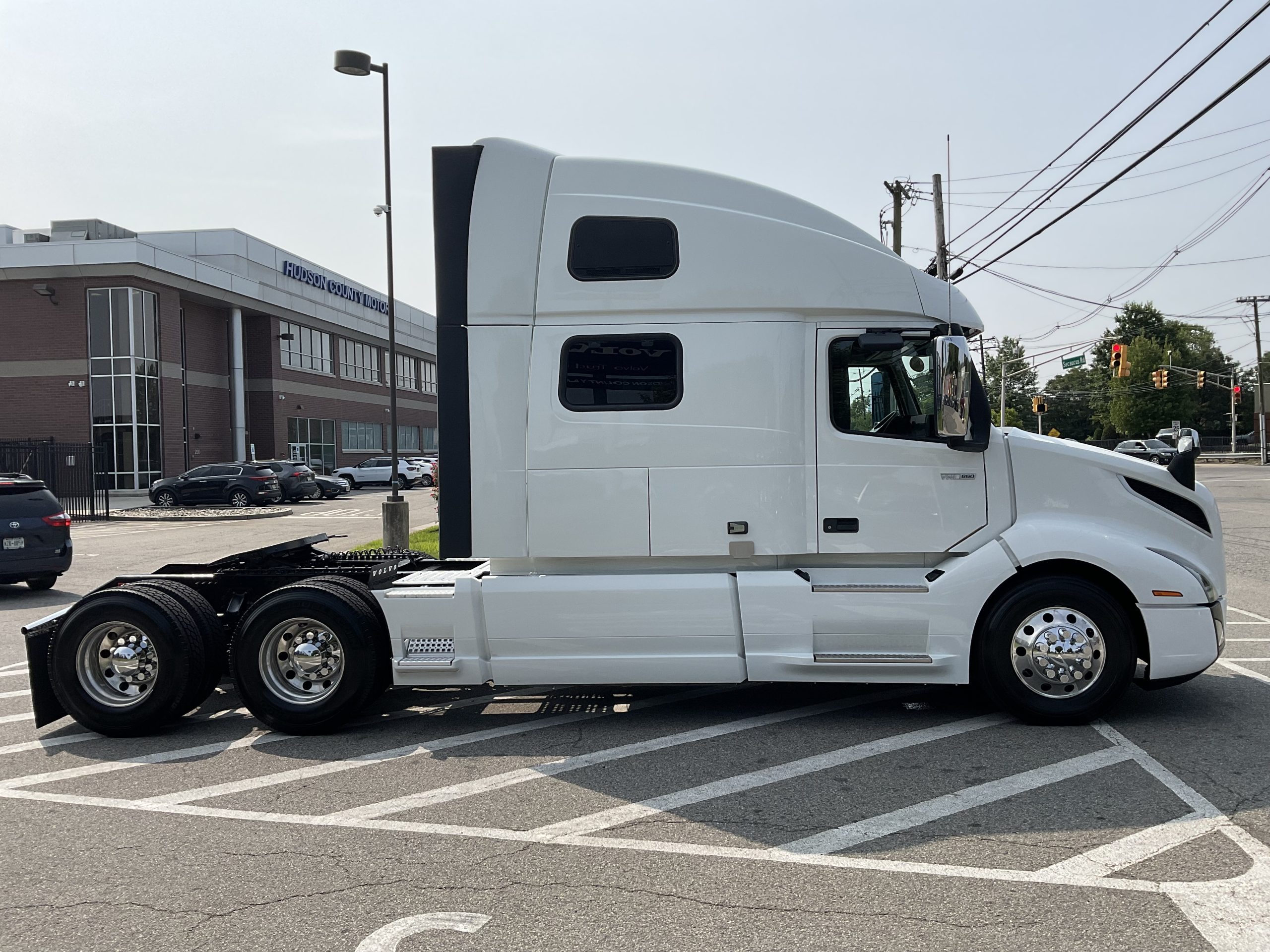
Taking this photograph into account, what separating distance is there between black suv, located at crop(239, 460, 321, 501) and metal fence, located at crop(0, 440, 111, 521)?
Answer: 532cm

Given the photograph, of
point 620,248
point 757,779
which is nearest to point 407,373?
point 620,248

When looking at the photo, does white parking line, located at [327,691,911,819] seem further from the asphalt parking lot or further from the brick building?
the brick building

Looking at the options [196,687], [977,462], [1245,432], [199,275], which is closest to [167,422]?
[199,275]

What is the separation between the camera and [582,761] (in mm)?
5297

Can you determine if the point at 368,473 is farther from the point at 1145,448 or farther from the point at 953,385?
the point at 953,385

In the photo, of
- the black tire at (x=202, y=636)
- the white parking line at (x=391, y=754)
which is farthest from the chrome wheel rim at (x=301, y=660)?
the white parking line at (x=391, y=754)

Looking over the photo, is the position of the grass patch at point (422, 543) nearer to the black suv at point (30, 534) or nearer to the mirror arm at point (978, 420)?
the black suv at point (30, 534)

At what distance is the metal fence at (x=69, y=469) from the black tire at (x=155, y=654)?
24.2m

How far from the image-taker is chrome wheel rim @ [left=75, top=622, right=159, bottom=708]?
239 inches

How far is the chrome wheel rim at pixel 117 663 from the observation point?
239 inches

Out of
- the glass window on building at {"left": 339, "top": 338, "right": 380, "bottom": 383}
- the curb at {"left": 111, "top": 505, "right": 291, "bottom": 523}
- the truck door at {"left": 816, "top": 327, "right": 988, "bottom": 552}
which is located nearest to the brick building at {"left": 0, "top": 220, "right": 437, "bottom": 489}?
the glass window on building at {"left": 339, "top": 338, "right": 380, "bottom": 383}

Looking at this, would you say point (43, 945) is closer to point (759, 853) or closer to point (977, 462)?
point (759, 853)

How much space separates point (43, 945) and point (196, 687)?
9.38 ft

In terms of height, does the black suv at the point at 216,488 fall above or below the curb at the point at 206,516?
above
